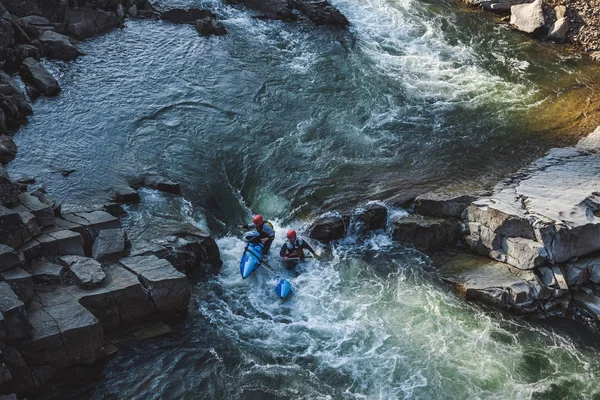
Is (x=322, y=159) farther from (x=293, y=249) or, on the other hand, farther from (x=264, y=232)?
(x=293, y=249)

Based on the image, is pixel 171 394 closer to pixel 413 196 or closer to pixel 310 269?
pixel 310 269

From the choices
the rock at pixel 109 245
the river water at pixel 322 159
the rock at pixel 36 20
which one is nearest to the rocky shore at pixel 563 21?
the river water at pixel 322 159

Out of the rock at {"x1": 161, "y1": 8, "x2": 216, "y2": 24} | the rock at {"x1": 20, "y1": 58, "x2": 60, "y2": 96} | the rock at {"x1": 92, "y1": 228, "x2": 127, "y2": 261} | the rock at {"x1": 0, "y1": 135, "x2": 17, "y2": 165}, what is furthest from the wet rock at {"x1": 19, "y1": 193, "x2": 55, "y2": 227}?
the rock at {"x1": 161, "y1": 8, "x2": 216, "y2": 24}

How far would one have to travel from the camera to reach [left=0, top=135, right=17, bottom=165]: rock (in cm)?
1705

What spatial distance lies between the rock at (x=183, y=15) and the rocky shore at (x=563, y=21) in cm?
1298

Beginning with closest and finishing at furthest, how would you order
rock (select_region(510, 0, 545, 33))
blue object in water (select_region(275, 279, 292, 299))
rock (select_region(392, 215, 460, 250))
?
1. blue object in water (select_region(275, 279, 292, 299))
2. rock (select_region(392, 215, 460, 250))
3. rock (select_region(510, 0, 545, 33))

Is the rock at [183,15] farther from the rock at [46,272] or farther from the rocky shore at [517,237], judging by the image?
the rock at [46,272]

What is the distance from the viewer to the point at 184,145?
61.1ft

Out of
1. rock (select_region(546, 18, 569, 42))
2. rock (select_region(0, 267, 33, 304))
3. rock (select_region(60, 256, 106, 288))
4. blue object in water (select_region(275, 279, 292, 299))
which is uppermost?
rock (select_region(546, 18, 569, 42))

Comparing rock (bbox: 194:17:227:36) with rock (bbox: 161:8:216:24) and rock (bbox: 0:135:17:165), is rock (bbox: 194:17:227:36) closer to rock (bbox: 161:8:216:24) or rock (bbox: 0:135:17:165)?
rock (bbox: 161:8:216:24)

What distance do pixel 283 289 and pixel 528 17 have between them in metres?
17.9

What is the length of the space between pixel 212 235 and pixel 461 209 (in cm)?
639

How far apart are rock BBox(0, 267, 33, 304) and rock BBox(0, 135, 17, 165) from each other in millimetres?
5690

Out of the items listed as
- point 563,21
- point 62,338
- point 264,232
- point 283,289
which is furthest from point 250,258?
point 563,21
